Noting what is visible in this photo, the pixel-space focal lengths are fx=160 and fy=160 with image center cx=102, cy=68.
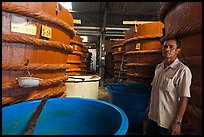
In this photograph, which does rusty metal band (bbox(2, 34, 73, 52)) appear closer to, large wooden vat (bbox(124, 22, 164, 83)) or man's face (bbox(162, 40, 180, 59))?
man's face (bbox(162, 40, 180, 59))

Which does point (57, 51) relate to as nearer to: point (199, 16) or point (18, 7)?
point (18, 7)

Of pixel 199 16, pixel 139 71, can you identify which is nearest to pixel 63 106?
pixel 199 16

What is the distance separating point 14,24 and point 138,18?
7115 millimetres

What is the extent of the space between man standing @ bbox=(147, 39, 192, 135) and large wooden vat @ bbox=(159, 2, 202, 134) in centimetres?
8

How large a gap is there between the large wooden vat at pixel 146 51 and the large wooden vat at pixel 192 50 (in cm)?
149

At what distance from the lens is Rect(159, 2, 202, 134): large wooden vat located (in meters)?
1.26

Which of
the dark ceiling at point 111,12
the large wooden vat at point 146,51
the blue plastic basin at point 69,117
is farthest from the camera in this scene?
the dark ceiling at point 111,12

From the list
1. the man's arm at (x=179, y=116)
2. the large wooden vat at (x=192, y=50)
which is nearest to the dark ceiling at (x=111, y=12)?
the large wooden vat at (x=192, y=50)

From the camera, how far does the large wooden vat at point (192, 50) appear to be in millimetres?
1263

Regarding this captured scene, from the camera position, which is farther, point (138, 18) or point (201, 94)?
point (138, 18)

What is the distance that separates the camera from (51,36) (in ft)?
5.43

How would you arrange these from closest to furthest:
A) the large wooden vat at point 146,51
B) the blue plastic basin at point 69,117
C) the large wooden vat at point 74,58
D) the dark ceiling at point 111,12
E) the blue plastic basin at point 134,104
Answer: the blue plastic basin at point 69,117 → the blue plastic basin at point 134,104 → the large wooden vat at point 146,51 → the large wooden vat at point 74,58 → the dark ceiling at point 111,12

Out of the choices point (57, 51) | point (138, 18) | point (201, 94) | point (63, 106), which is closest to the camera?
point (201, 94)

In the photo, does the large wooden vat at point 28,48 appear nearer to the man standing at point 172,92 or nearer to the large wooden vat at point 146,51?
the man standing at point 172,92
